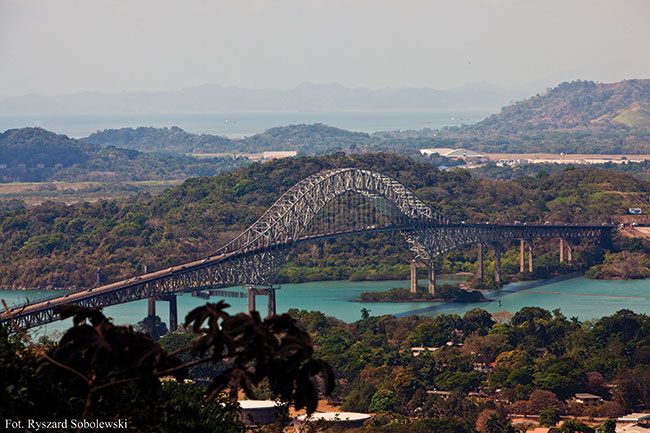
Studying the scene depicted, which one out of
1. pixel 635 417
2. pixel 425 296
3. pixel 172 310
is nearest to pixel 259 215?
pixel 425 296

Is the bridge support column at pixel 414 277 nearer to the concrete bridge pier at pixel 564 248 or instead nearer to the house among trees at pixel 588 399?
the concrete bridge pier at pixel 564 248

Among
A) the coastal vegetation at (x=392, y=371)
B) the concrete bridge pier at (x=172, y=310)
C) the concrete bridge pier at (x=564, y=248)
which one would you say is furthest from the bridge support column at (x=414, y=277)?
the concrete bridge pier at (x=172, y=310)

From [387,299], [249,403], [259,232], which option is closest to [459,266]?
[387,299]

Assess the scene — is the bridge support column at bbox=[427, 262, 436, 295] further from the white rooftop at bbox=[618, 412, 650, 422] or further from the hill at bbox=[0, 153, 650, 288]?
the white rooftop at bbox=[618, 412, 650, 422]

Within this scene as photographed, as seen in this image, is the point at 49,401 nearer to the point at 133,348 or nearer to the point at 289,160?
the point at 133,348

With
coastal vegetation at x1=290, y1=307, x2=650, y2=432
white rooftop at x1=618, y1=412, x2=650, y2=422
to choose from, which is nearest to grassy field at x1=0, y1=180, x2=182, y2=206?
coastal vegetation at x1=290, y1=307, x2=650, y2=432

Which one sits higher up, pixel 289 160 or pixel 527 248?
pixel 289 160

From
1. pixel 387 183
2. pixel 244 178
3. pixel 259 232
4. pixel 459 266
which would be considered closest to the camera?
pixel 259 232
